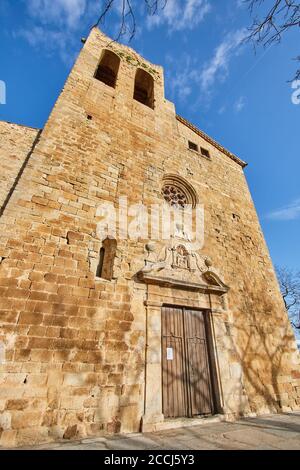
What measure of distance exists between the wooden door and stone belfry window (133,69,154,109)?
8208 millimetres

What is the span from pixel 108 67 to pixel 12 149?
559cm

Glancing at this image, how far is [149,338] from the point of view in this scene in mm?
4152

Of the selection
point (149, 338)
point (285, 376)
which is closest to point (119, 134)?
point (149, 338)

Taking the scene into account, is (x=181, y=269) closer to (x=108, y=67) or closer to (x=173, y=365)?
(x=173, y=365)

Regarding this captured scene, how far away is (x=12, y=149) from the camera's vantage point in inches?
237

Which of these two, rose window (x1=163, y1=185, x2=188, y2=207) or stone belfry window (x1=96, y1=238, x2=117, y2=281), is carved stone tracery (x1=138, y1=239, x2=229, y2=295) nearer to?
stone belfry window (x1=96, y1=238, x2=117, y2=281)

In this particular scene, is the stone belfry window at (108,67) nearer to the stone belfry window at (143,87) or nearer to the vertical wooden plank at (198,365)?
the stone belfry window at (143,87)

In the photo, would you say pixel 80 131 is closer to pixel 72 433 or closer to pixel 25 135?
pixel 25 135

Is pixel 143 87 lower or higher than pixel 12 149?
higher

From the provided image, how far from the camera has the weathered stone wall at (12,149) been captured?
534 centimetres

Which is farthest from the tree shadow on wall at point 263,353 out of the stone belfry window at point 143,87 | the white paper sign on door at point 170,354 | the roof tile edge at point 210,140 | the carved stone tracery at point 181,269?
the stone belfry window at point 143,87

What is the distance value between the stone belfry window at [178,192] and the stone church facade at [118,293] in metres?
0.04

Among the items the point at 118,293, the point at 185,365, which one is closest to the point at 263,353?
the point at 185,365

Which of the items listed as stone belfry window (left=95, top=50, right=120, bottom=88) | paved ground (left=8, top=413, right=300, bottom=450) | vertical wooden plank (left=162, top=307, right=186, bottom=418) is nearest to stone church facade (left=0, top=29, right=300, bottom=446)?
vertical wooden plank (left=162, top=307, right=186, bottom=418)
